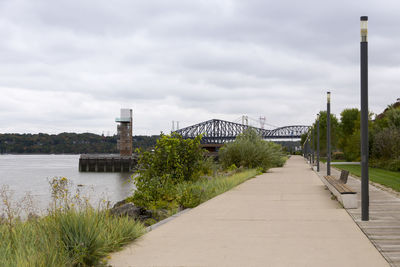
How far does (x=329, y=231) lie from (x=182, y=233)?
263 cm

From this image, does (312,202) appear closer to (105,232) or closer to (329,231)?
(329,231)

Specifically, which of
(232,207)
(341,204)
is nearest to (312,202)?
(341,204)

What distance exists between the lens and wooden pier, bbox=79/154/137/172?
100562 mm

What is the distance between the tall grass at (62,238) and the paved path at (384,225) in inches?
153

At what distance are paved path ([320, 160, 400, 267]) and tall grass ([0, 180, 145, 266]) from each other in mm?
3876

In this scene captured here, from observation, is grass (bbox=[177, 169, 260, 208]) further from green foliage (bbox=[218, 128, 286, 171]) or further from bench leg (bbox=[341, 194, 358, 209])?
green foliage (bbox=[218, 128, 286, 171])

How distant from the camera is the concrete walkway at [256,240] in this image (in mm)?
5840

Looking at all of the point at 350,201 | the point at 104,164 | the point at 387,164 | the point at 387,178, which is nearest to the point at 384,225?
the point at 350,201

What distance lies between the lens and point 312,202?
12180mm

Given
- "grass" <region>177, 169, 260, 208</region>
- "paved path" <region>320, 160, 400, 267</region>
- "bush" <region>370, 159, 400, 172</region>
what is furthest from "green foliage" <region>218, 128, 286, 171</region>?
"paved path" <region>320, 160, 400, 267</region>

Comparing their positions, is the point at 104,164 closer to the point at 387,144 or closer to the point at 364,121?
the point at 387,144

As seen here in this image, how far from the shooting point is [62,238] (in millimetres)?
5848

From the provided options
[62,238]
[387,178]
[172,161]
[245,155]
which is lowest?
[387,178]

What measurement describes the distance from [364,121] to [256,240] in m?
3.64
